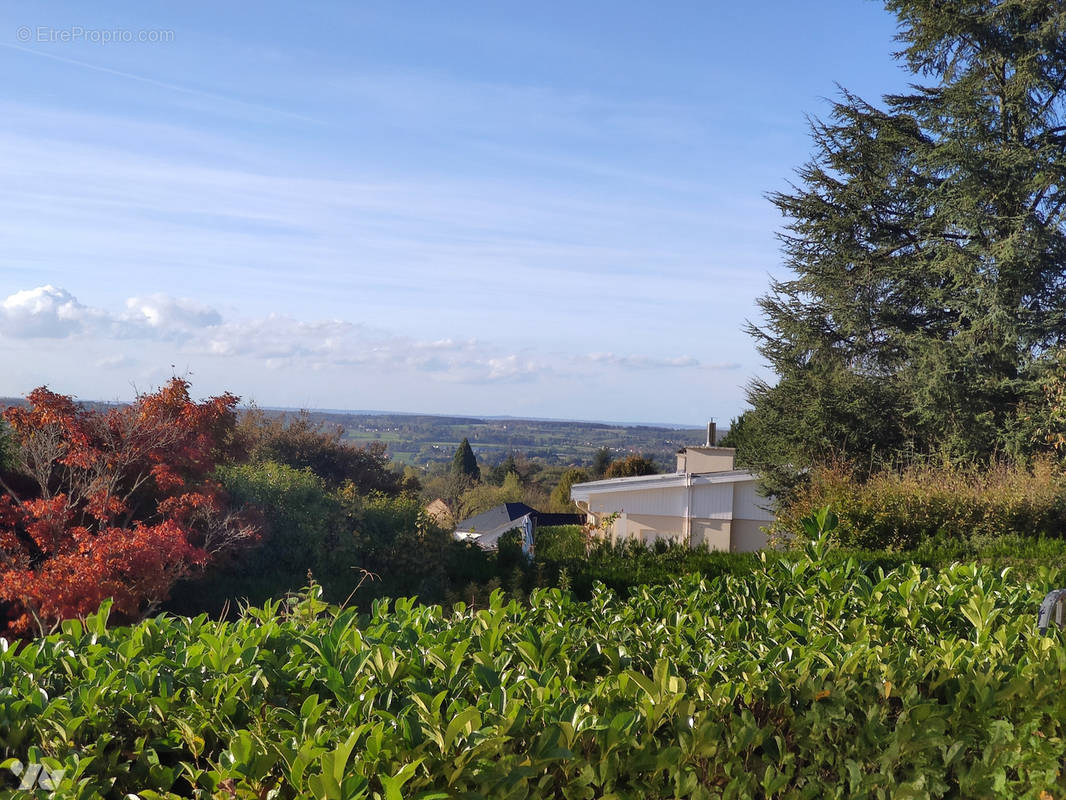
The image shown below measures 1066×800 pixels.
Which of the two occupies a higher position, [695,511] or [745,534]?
[695,511]

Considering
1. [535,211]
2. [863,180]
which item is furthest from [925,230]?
[535,211]

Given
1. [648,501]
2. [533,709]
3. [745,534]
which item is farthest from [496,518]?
[533,709]

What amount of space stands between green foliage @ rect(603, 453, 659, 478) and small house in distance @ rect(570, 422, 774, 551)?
1193 cm

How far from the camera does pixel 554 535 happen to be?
1436 centimetres

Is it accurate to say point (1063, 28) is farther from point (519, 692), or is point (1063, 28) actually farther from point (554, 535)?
point (519, 692)

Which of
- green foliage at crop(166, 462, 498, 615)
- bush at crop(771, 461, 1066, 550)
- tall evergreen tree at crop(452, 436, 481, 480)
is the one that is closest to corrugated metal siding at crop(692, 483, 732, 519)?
bush at crop(771, 461, 1066, 550)

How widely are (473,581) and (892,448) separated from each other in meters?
10.6

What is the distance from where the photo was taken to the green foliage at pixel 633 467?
32.2 m

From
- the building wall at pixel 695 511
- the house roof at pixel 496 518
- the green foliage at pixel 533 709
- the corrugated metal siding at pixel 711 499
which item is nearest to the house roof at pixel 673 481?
the building wall at pixel 695 511

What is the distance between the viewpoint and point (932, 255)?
1614 centimetres

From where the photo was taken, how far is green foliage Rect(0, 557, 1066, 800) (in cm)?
159

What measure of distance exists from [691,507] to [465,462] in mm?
24976

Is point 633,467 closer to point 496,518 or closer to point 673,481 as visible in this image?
point 496,518

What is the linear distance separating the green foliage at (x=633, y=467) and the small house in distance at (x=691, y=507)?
11932 millimetres
